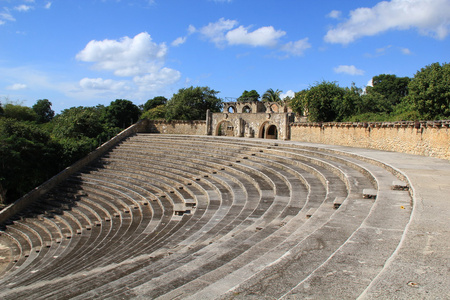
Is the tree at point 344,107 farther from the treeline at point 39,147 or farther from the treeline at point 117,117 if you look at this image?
the treeline at point 39,147

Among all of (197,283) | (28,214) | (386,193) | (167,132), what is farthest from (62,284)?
(167,132)

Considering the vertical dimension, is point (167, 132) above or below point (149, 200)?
above

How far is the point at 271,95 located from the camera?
42938 mm

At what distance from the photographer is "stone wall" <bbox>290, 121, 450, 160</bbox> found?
12.4 meters

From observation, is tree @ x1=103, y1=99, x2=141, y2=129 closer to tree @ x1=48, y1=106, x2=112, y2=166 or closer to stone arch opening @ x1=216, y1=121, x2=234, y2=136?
tree @ x1=48, y1=106, x2=112, y2=166

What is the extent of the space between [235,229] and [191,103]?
28486 millimetres

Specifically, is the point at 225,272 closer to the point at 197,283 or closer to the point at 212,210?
the point at 197,283

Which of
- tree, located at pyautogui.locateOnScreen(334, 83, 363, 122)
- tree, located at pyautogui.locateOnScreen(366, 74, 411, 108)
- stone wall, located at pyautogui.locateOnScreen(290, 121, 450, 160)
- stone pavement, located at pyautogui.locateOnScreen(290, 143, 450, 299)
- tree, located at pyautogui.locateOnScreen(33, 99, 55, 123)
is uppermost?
tree, located at pyautogui.locateOnScreen(366, 74, 411, 108)

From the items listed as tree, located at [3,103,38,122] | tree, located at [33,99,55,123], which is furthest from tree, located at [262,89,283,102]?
tree, located at [33,99,55,123]

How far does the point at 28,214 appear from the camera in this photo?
52.0 ft

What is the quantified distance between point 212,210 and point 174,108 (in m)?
23.5

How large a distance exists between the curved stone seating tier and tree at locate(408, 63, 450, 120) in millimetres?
11073

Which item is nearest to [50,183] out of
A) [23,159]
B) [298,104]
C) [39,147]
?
[23,159]

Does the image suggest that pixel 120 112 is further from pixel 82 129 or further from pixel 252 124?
pixel 252 124
